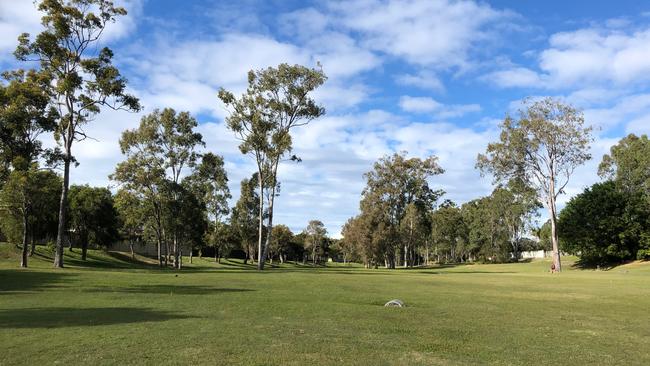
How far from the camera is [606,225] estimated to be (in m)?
63.2

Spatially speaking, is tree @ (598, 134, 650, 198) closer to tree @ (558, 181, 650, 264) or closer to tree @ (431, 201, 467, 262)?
tree @ (558, 181, 650, 264)

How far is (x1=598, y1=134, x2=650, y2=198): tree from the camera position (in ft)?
226

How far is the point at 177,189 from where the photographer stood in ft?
189

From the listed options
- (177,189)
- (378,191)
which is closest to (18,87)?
(177,189)

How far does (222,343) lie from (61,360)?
2.72m

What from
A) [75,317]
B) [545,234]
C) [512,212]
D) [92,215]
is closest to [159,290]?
[75,317]

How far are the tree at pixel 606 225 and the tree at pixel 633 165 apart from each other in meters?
3.08

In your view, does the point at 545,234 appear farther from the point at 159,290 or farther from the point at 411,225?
the point at 159,290

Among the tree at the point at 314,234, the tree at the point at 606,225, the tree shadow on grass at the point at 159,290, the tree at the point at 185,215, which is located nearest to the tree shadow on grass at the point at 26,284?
the tree shadow on grass at the point at 159,290

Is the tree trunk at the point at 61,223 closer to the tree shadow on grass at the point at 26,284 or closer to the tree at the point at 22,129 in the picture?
the tree at the point at 22,129

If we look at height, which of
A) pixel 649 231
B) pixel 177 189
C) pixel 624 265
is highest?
pixel 177 189

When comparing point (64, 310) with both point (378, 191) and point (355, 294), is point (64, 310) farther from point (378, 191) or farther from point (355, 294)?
point (378, 191)

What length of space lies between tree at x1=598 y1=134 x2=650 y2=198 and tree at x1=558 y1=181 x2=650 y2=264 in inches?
121

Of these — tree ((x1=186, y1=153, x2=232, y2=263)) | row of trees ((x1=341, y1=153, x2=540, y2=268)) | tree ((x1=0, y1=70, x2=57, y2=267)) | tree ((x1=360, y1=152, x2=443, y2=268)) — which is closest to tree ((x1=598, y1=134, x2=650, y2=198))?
row of trees ((x1=341, y1=153, x2=540, y2=268))
